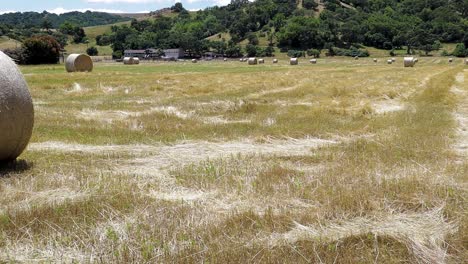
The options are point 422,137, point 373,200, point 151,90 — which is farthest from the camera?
point 151,90

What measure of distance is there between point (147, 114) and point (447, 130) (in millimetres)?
9510

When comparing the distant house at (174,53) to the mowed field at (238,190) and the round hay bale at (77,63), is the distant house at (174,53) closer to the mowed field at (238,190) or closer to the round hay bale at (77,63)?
the round hay bale at (77,63)

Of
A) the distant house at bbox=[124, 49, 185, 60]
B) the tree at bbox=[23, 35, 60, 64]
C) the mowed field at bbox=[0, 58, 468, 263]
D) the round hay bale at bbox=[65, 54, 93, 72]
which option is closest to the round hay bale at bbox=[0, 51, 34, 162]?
the mowed field at bbox=[0, 58, 468, 263]

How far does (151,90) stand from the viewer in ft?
86.6

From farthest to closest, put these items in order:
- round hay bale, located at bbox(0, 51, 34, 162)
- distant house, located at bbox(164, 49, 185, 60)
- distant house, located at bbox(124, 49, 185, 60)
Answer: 1. distant house, located at bbox(164, 49, 185, 60)
2. distant house, located at bbox(124, 49, 185, 60)
3. round hay bale, located at bbox(0, 51, 34, 162)

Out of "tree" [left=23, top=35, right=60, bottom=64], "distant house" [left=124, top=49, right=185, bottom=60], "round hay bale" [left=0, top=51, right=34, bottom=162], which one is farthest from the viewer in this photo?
"distant house" [left=124, top=49, right=185, bottom=60]

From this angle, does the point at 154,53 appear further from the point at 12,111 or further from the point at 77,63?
the point at 12,111

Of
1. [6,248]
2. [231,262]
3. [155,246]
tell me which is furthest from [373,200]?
[6,248]

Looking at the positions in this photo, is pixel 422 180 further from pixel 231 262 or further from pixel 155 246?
pixel 155 246

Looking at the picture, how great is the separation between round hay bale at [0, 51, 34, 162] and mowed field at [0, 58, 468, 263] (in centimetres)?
42

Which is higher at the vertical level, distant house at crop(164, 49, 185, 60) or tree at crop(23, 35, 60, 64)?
tree at crop(23, 35, 60, 64)

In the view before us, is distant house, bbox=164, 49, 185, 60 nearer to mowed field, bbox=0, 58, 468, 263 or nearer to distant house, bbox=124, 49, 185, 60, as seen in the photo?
distant house, bbox=124, 49, 185, 60

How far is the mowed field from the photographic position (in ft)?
19.9

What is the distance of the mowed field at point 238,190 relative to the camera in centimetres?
607
